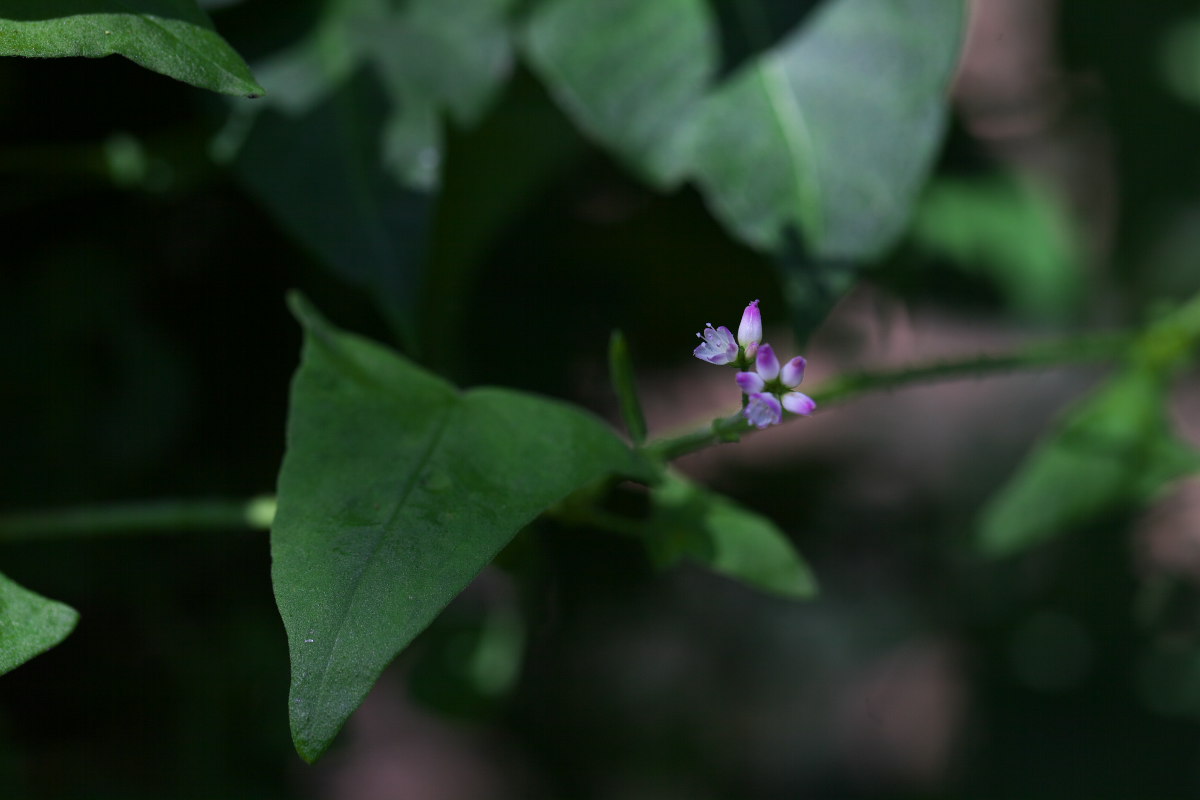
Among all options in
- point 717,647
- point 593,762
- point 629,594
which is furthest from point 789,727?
point 629,594

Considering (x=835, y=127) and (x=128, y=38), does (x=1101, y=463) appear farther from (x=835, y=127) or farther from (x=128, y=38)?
(x=128, y=38)

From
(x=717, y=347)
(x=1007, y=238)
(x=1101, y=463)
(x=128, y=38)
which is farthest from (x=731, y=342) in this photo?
(x=1007, y=238)

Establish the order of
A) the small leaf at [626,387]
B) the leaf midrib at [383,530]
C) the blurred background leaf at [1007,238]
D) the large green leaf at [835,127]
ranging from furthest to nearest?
the blurred background leaf at [1007,238] < the large green leaf at [835,127] < the small leaf at [626,387] < the leaf midrib at [383,530]

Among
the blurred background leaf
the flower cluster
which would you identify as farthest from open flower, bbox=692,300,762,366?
the blurred background leaf

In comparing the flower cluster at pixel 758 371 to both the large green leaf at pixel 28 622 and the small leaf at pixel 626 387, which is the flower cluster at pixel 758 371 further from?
the large green leaf at pixel 28 622

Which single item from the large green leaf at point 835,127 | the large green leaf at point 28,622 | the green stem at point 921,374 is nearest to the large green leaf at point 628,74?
the large green leaf at point 835,127
